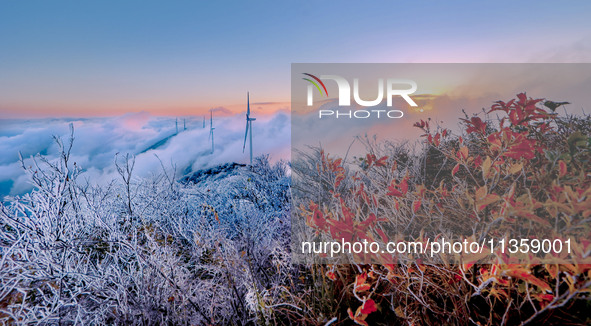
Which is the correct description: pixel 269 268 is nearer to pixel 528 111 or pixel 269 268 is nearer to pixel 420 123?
pixel 420 123

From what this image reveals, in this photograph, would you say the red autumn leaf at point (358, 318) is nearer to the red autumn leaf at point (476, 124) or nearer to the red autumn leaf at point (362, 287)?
the red autumn leaf at point (362, 287)

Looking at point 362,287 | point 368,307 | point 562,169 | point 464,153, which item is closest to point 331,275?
point 362,287

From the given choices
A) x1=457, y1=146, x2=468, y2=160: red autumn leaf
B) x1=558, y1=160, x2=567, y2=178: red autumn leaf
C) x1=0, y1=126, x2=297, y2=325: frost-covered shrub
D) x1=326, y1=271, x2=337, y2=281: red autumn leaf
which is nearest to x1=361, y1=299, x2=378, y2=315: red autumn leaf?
x1=326, y1=271, x2=337, y2=281: red autumn leaf

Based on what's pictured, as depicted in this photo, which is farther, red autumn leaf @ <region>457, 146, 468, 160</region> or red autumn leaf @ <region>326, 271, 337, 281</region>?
red autumn leaf @ <region>457, 146, 468, 160</region>

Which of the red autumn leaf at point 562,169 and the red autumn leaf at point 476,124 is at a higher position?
the red autumn leaf at point 476,124

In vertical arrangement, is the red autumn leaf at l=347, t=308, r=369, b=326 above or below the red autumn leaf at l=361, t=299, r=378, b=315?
below

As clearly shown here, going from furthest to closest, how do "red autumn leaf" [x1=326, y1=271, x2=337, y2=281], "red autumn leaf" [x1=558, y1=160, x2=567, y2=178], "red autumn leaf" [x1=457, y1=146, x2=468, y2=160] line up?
1. "red autumn leaf" [x1=457, y1=146, x2=468, y2=160]
2. "red autumn leaf" [x1=326, y1=271, x2=337, y2=281]
3. "red autumn leaf" [x1=558, y1=160, x2=567, y2=178]

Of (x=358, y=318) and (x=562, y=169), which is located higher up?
(x=562, y=169)

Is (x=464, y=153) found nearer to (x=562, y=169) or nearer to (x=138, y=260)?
(x=562, y=169)

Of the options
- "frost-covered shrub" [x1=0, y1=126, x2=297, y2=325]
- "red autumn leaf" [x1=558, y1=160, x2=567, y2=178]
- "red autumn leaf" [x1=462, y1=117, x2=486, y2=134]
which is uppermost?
"red autumn leaf" [x1=462, y1=117, x2=486, y2=134]

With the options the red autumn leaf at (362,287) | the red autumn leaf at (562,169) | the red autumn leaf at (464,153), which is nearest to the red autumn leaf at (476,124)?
the red autumn leaf at (464,153)

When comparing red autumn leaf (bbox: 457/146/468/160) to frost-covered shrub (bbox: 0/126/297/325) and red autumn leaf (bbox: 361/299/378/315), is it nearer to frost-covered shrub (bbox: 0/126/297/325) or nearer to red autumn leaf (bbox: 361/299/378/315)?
red autumn leaf (bbox: 361/299/378/315)

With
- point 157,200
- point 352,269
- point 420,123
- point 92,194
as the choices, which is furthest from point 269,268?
point 92,194

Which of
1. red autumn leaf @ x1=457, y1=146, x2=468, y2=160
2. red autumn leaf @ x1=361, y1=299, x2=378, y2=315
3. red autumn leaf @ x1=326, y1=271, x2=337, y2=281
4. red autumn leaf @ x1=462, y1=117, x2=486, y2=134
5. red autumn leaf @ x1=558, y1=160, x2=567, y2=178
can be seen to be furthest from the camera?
red autumn leaf @ x1=462, y1=117, x2=486, y2=134
